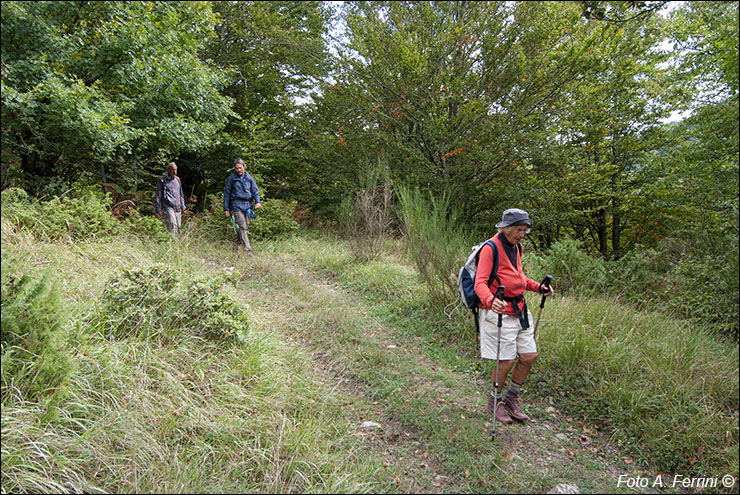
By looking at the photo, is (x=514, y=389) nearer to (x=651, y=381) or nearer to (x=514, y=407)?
(x=514, y=407)

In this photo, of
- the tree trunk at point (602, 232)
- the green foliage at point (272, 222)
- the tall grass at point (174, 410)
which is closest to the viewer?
the tall grass at point (174, 410)

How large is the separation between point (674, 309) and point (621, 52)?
5.91m

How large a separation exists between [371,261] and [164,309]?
4.63 metres

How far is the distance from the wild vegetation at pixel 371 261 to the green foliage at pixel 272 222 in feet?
0.23

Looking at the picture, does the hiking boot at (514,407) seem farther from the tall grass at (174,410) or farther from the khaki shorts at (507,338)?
the tall grass at (174,410)

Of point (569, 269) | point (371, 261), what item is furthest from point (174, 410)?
point (569, 269)

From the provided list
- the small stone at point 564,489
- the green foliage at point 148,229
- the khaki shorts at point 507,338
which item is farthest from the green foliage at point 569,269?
the green foliage at point 148,229

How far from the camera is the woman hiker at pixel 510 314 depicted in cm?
323

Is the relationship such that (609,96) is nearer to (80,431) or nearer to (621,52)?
(621,52)

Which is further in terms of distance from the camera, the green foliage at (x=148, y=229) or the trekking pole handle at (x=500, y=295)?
the green foliage at (x=148, y=229)

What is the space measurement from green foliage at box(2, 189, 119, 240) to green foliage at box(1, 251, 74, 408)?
113 inches

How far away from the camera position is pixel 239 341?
144 inches

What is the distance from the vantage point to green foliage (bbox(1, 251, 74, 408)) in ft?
7.63

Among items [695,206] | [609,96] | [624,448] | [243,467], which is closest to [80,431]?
[243,467]
